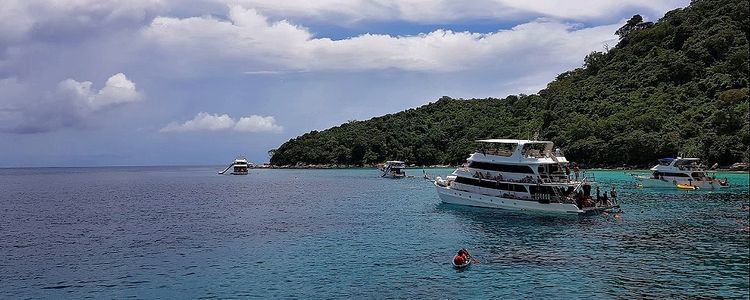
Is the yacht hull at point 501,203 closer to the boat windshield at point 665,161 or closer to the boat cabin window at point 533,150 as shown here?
the boat cabin window at point 533,150

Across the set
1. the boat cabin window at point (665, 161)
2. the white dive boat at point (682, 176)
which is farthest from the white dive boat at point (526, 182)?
the boat cabin window at point (665, 161)

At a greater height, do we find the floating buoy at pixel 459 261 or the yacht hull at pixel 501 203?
the yacht hull at pixel 501 203

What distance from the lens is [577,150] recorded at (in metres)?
149

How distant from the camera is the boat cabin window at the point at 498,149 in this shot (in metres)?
57.6

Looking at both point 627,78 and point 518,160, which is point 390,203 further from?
point 627,78

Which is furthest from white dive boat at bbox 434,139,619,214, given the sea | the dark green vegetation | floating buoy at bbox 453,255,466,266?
the dark green vegetation

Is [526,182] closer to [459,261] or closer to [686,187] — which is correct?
[459,261]

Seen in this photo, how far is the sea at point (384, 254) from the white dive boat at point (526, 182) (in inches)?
71.0

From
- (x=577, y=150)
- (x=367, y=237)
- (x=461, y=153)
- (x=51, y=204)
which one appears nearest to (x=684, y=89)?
(x=577, y=150)

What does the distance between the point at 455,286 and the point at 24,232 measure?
4490 centimetres

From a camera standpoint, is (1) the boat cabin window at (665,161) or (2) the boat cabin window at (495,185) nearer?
(2) the boat cabin window at (495,185)

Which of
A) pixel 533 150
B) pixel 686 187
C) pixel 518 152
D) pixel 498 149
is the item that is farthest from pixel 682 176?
pixel 518 152

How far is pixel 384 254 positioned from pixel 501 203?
24107 mm

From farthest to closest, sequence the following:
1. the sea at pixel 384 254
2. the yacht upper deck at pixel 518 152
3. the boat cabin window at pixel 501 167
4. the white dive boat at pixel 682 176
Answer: the white dive boat at pixel 682 176 → the boat cabin window at pixel 501 167 → the yacht upper deck at pixel 518 152 → the sea at pixel 384 254
